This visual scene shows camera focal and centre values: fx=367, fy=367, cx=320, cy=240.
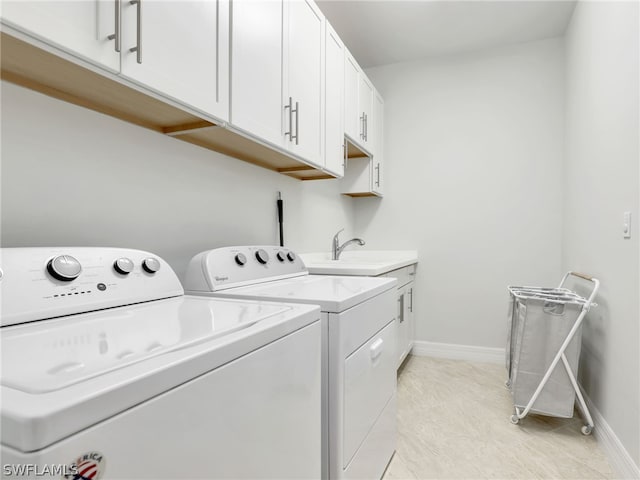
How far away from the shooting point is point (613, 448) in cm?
171

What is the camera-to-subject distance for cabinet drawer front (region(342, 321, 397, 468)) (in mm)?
1186

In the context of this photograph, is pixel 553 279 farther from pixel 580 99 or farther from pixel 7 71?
pixel 7 71

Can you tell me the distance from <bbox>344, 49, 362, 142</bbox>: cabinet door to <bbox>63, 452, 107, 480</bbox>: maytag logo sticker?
2217mm

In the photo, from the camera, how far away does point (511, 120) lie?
10.2 feet

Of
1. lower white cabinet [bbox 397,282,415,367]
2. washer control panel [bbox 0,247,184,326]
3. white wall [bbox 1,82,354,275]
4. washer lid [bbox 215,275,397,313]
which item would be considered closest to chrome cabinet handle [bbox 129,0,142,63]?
white wall [bbox 1,82,354,275]

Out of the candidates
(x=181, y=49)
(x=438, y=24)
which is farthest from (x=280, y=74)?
(x=438, y=24)

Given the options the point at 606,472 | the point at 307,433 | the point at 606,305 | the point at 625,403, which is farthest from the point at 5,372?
the point at 606,305

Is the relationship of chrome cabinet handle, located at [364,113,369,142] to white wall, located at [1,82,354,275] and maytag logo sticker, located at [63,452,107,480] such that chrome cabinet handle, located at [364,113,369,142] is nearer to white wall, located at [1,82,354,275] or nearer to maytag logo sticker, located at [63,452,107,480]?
white wall, located at [1,82,354,275]

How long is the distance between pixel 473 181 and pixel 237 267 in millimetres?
2493

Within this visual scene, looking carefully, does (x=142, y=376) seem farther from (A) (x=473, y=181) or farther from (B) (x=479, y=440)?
(A) (x=473, y=181)

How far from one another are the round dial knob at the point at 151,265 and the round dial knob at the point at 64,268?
0.60 feet

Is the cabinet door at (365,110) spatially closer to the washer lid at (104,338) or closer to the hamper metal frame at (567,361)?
the hamper metal frame at (567,361)

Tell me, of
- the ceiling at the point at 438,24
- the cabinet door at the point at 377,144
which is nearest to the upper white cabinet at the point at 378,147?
the cabinet door at the point at 377,144

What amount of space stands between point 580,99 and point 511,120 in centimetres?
65
